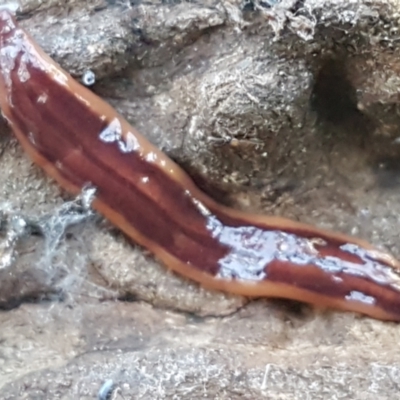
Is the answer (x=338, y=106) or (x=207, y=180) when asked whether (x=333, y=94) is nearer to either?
(x=338, y=106)

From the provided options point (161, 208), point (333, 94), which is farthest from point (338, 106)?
point (161, 208)

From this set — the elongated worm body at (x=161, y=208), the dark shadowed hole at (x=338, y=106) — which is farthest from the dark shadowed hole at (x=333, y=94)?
the elongated worm body at (x=161, y=208)

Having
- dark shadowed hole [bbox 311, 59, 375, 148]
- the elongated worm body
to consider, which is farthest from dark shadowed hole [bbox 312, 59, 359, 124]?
the elongated worm body

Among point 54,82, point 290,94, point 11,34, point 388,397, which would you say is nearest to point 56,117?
point 54,82

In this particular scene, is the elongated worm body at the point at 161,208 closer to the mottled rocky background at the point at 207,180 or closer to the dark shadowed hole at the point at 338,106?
the mottled rocky background at the point at 207,180

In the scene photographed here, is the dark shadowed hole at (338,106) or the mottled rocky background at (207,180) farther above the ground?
the dark shadowed hole at (338,106)

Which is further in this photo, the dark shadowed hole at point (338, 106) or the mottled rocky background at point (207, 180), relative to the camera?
the dark shadowed hole at point (338, 106)
